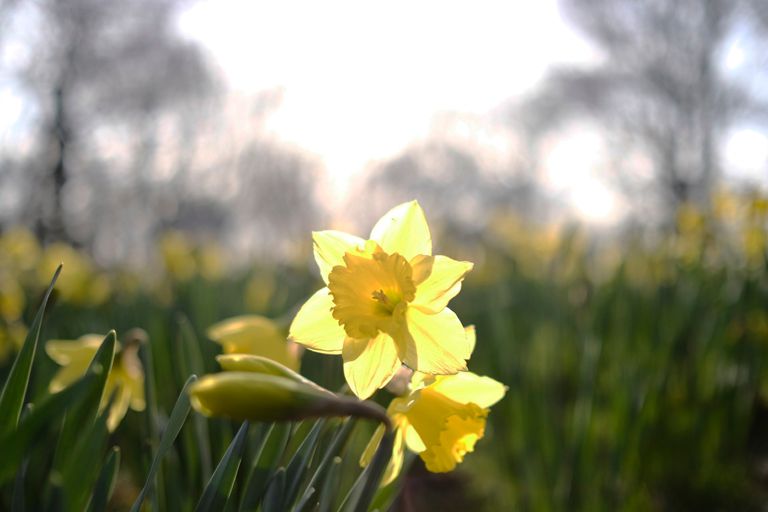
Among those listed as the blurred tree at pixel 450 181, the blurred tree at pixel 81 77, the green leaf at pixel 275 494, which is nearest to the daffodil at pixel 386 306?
the green leaf at pixel 275 494

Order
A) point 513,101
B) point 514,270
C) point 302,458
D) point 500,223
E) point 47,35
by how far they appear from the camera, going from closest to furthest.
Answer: point 302,458 → point 514,270 → point 500,223 → point 47,35 → point 513,101

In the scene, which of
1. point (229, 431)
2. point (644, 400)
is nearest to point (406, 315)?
point (229, 431)

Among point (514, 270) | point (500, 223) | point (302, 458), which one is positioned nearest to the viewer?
point (302, 458)

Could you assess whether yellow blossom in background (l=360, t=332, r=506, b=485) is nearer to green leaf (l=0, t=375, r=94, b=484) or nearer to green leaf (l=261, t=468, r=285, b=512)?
green leaf (l=261, t=468, r=285, b=512)

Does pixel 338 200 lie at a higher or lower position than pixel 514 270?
lower

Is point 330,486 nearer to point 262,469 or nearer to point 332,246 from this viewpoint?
point 262,469

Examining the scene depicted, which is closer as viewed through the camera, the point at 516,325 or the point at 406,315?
the point at 406,315

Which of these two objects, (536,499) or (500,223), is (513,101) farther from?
(536,499)

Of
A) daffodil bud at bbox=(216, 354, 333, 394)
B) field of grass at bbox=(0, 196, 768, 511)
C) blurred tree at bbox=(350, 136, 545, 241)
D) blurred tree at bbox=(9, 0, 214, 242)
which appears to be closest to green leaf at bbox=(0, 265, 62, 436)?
field of grass at bbox=(0, 196, 768, 511)
